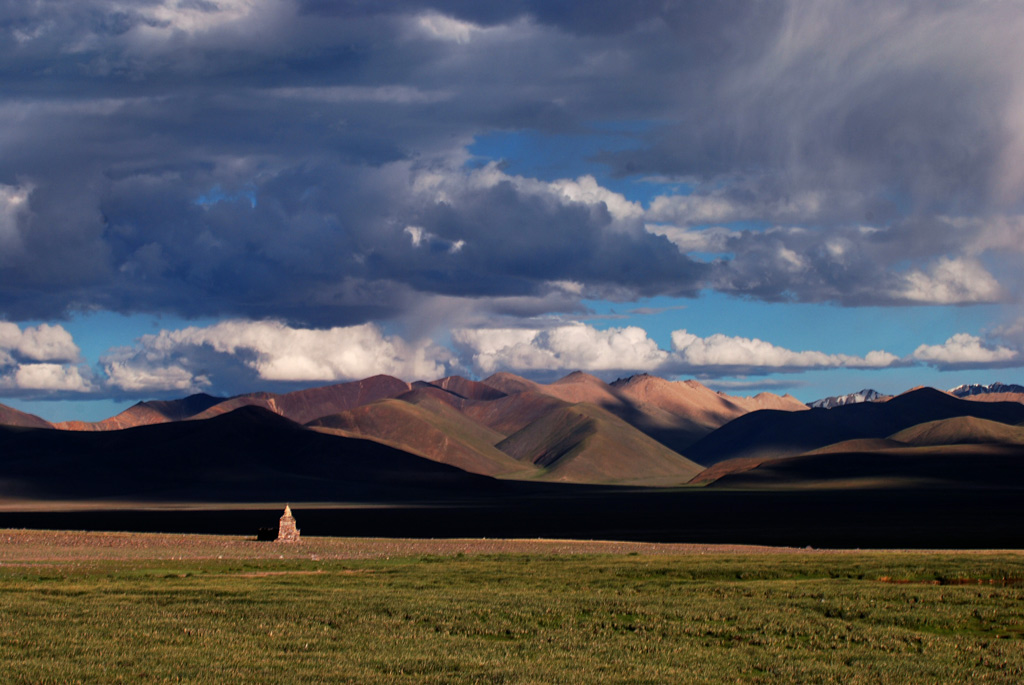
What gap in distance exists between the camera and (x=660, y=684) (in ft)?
65.3

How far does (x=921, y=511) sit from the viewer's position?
6142 inches

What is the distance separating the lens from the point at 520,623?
90.5 feet

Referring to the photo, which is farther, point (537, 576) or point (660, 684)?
point (537, 576)

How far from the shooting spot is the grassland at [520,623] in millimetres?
21266

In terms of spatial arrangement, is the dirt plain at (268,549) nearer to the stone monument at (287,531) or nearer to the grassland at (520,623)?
the stone monument at (287,531)

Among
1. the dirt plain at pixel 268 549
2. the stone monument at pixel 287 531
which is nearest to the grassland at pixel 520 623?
the dirt plain at pixel 268 549

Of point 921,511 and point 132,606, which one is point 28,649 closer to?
point 132,606

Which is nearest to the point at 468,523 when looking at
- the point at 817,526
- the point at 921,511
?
the point at 817,526

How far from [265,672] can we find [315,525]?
10466cm

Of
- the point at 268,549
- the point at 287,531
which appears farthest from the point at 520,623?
the point at 287,531

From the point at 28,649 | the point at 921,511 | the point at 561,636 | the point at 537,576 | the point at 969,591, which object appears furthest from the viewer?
the point at 921,511

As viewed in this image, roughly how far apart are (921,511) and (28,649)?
15341cm

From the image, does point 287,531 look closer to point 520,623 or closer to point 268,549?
point 268,549

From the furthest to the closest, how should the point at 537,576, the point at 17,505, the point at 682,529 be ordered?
the point at 17,505, the point at 682,529, the point at 537,576
